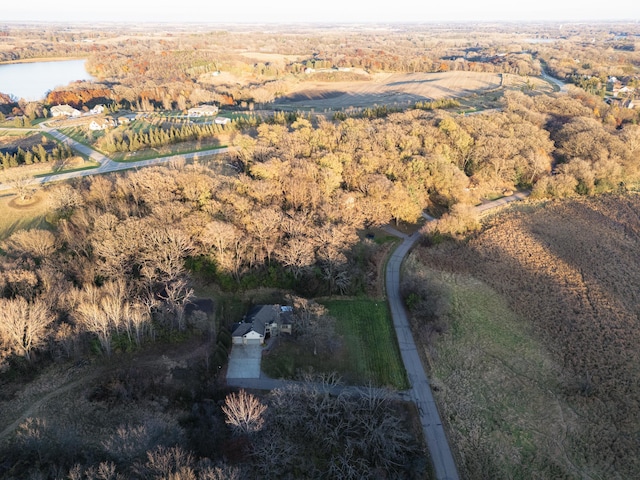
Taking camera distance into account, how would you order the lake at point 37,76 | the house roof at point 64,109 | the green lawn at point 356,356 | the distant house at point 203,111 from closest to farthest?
the green lawn at point 356,356
the house roof at point 64,109
the distant house at point 203,111
the lake at point 37,76

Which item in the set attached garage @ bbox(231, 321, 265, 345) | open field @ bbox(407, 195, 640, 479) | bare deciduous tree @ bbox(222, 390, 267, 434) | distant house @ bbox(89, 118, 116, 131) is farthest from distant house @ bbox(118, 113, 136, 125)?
bare deciduous tree @ bbox(222, 390, 267, 434)

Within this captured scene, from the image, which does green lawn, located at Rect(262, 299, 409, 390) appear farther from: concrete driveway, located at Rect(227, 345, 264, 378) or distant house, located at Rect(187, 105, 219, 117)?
distant house, located at Rect(187, 105, 219, 117)

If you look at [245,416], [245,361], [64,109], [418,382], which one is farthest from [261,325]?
[64,109]

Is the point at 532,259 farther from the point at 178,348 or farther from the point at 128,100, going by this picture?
the point at 128,100

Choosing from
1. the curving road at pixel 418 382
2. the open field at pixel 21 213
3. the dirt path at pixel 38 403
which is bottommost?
the curving road at pixel 418 382

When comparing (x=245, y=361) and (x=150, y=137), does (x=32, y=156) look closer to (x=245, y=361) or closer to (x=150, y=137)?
(x=150, y=137)

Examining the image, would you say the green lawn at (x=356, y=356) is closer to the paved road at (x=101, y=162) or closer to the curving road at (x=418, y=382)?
the curving road at (x=418, y=382)

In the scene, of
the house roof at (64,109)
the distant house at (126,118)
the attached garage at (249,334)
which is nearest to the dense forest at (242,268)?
the attached garage at (249,334)
